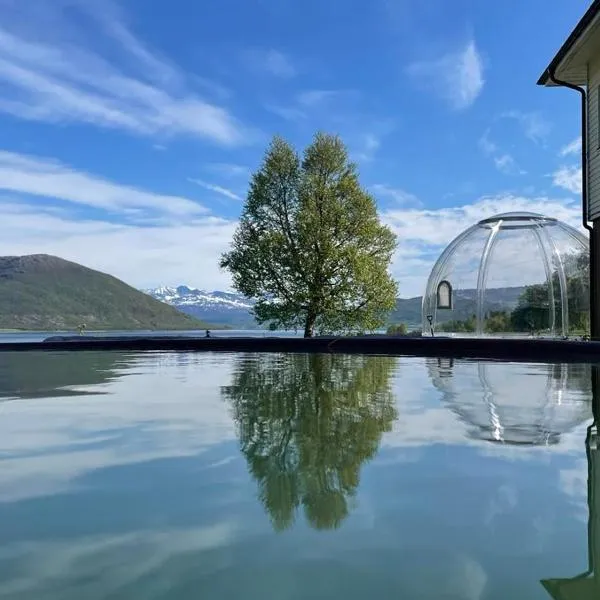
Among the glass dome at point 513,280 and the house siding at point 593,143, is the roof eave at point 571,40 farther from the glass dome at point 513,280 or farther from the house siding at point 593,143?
the glass dome at point 513,280

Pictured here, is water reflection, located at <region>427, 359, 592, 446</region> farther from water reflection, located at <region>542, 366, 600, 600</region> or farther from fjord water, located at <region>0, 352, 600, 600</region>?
water reflection, located at <region>542, 366, 600, 600</region>

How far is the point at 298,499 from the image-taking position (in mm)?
2627

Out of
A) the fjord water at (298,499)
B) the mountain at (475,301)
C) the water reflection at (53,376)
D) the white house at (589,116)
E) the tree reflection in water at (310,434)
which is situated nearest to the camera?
the fjord water at (298,499)

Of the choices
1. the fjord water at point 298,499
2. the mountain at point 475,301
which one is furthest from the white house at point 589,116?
the fjord water at point 298,499

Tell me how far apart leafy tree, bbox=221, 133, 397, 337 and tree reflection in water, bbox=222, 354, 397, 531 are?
50.4ft

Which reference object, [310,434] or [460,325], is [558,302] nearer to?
[460,325]

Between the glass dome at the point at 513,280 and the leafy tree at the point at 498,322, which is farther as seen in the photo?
the leafy tree at the point at 498,322

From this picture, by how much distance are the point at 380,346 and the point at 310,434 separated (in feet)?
33.4

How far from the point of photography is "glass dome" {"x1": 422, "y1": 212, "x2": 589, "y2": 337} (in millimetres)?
14031

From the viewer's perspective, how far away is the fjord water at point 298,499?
5.96ft

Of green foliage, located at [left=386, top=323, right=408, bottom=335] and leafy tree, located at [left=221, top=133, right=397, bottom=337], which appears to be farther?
leafy tree, located at [left=221, top=133, right=397, bottom=337]

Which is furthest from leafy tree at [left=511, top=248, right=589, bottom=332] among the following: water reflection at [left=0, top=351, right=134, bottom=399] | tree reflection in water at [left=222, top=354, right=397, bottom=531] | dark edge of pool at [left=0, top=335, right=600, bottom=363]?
water reflection at [left=0, top=351, right=134, bottom=399]

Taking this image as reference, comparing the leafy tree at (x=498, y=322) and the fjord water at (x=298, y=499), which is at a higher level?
the leafy tree at (x=498, y=322)

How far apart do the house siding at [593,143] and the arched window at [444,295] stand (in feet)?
12.3
